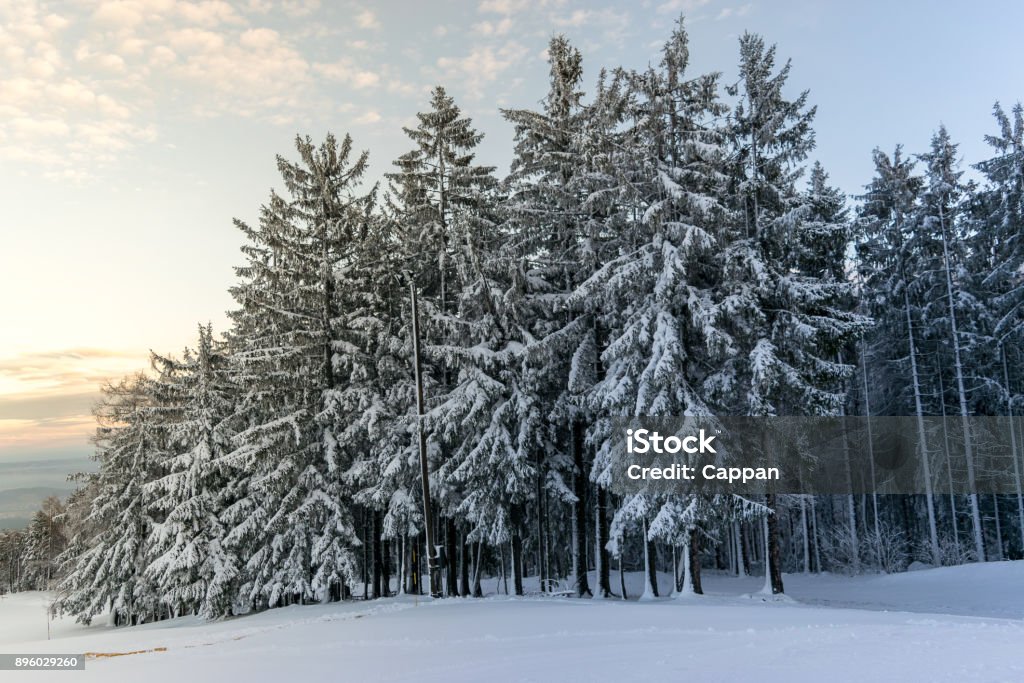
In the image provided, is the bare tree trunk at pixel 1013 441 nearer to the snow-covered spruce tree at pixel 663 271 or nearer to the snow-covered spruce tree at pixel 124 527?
the snow-covered spruce tree at pixel 663 271

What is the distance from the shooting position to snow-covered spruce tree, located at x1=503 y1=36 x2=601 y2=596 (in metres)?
21.7

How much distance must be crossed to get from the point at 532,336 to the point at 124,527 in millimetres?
22085

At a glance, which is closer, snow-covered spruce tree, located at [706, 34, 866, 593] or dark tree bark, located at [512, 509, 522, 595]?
snow-covered spruce tree, located at [706, 34, 866, 593]

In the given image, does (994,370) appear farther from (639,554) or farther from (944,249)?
(639,554)

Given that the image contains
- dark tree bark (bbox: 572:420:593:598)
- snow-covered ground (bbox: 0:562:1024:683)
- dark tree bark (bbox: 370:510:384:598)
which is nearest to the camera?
snow-covered ground (bbox: 0:562:1024:683)

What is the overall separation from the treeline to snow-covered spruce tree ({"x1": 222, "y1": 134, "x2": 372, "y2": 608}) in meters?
0.10

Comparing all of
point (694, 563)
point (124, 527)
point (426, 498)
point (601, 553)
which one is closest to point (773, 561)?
point (694, 563)

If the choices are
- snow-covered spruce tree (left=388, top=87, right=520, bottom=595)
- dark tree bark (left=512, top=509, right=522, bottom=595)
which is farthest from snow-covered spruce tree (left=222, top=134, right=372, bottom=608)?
dark tree bark (left=512, top=509, right=522, bottom=595)

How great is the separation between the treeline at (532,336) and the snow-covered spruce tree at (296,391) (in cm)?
10

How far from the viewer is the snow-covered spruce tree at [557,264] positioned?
21.7 meters

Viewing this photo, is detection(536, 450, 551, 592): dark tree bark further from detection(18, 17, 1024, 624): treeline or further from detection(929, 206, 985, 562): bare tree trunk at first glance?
detection(929, 206, 985, 562): bare tree trunk

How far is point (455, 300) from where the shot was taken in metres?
25.9

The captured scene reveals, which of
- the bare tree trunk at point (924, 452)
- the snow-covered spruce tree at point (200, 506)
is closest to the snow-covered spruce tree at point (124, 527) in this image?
the snow-covered spruce tree at point (200, 506)

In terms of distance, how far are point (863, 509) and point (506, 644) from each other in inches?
1238
